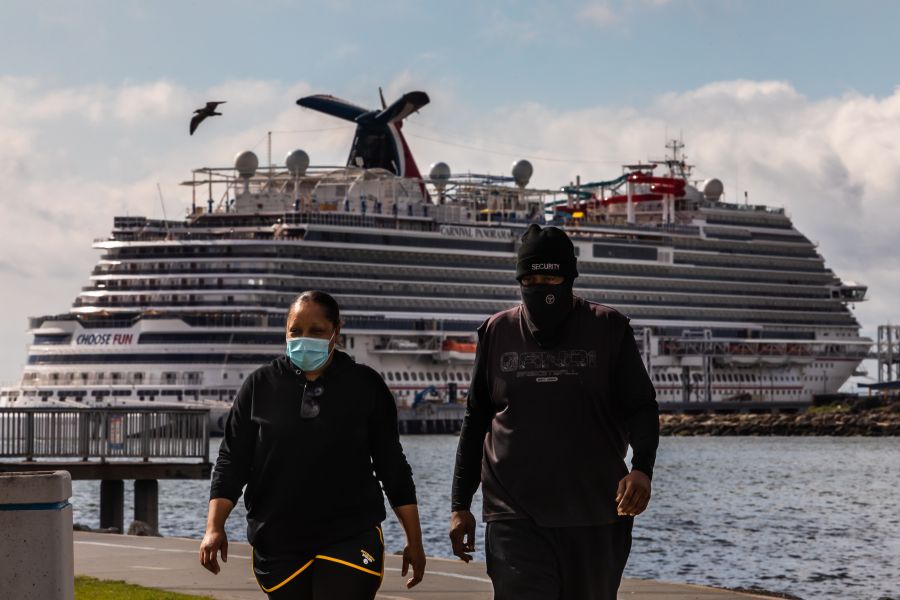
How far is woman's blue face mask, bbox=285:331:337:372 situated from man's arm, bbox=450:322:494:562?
61 centimetres

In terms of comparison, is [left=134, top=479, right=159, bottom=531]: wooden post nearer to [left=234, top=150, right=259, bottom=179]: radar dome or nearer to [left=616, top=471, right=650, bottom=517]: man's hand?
[left=616, top=471, right=650, bottom=517]: man's hand

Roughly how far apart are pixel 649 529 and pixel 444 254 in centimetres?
6910

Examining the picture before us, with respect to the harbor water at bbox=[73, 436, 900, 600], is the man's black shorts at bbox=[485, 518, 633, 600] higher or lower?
higher

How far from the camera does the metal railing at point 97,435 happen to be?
23859 millimetres

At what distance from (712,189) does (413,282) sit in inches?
1312

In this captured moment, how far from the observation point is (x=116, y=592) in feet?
40.8

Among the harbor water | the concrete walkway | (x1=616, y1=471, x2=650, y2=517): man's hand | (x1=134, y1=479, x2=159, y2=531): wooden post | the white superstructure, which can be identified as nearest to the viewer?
(x1=616, y1=471, x2=650, y2=517): man's hand

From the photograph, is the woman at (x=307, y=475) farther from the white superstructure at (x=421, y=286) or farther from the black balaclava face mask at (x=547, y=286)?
the white superstructure at (x=421, y=286)

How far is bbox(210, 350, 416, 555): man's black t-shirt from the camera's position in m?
6.84

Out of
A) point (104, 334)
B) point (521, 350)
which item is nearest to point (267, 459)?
point (521, 350)

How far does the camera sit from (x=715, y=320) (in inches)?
4382

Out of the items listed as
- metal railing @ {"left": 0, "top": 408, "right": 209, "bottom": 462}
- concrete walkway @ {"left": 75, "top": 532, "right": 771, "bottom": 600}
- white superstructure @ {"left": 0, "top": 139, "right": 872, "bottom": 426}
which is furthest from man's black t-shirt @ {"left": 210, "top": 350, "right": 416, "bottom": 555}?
white superstructure @ {"left": 0, "top": 139, "right": 872, "bottom": 426}

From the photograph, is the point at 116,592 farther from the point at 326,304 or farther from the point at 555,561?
the point at 555,561

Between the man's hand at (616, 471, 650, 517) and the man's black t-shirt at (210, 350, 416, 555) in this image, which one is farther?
the man's black t-shirt at (210, 350, 416, 555)
